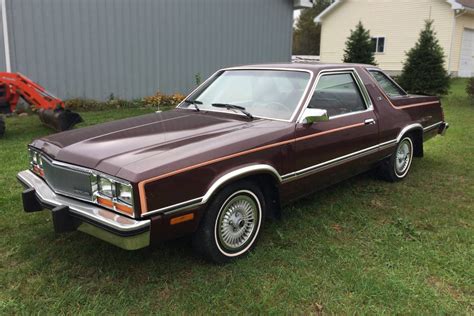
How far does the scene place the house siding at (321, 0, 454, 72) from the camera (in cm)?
2308

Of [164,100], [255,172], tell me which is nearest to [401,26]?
[164,100]

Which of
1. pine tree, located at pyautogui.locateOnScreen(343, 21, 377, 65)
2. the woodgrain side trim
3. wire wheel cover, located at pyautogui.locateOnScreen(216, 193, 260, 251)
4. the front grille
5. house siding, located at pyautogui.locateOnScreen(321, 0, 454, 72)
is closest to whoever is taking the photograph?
the woodgrain side trim

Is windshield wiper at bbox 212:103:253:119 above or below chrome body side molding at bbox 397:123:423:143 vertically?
above

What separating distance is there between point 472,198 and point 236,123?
9.97ft

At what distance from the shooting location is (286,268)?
332cm

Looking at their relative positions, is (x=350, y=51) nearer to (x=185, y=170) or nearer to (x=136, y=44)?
(x=136, y=44)

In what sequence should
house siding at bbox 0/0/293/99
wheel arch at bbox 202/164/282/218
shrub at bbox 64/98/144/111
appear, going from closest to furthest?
1. wheel arch at bbox 202/164/282/218
2. house siding at bbox 0/0/293/99
3. shrub at bbox 64/98/144/111

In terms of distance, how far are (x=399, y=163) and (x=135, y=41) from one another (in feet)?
29.7

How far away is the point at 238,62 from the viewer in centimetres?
1444

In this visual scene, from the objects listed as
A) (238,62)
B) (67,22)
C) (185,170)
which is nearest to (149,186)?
(185,170)

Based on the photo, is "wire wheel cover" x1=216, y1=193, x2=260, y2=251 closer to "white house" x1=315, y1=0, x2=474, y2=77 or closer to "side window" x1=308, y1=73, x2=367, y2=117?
"side window" x1=308, y1=73, x2=367, y2=117

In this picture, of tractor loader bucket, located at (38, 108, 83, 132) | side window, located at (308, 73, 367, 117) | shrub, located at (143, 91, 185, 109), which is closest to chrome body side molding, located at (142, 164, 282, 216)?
side window, located at (308, 73, 367, 117)

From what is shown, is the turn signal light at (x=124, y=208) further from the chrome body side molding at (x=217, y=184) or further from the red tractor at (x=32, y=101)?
the red tractor at (x=32, y=101)

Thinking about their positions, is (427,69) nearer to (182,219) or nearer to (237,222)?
(237,222)
